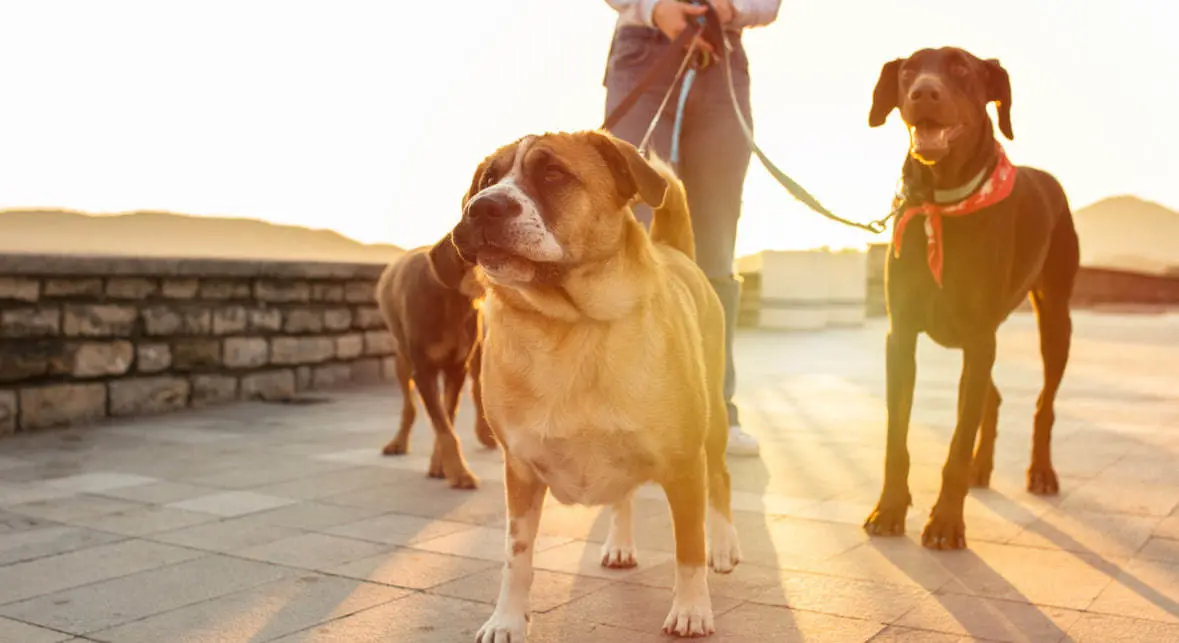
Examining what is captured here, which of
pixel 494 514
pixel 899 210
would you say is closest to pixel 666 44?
pixel 899 210

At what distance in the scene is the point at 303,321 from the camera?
937 cm

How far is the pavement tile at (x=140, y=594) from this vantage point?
3119mm

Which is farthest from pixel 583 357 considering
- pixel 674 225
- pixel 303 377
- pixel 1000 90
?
pixel 303 377

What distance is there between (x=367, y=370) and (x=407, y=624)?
7399mm

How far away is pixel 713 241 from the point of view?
5.52 metres

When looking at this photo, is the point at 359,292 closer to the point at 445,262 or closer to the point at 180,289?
the point at 180,289

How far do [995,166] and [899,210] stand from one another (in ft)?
1.30

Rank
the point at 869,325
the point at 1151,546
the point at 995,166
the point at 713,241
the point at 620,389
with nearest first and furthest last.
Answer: the point at 620,389 → the point at 1151,546 → the point at 995,166 → the point at 713,241 → the point at 869,325

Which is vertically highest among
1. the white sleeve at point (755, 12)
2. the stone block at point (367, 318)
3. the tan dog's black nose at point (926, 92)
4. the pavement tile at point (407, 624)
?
the white sleeve at point (755, 12)

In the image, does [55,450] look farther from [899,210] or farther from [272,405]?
[899,210]

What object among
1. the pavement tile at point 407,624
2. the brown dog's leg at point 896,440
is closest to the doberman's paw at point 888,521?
the brown dog's leg at point 896,440

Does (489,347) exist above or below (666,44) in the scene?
below

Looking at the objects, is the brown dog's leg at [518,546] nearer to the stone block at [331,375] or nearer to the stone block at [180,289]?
the stone block at [180,289]

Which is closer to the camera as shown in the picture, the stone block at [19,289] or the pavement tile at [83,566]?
the pavement tile at [83,566]
